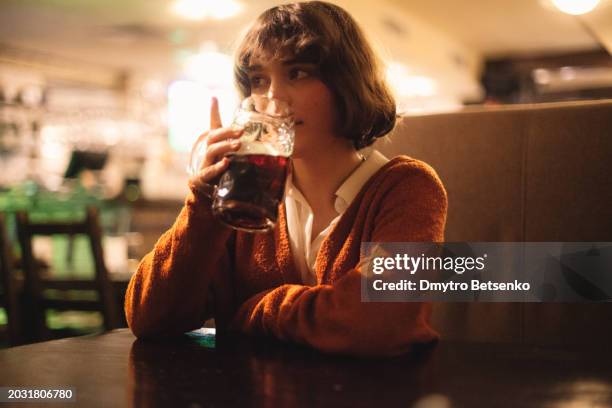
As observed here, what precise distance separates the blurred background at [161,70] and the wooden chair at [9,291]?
1512mm

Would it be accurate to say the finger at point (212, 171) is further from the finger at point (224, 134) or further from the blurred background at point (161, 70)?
the blurred background at point (161, 70)

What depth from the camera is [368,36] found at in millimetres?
1014

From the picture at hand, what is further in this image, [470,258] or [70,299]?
[70,299]

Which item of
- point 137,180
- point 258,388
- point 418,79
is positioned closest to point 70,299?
point 258,388

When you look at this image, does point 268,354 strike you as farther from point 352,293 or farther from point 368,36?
point 368,36

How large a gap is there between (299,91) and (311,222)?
0.20 meters

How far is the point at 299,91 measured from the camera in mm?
888

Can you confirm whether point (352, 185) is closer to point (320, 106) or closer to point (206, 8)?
point (320, 106)

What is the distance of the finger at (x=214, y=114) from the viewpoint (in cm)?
81

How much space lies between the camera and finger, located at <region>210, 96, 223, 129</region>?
807 millimetres

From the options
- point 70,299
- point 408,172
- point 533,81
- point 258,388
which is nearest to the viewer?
point 258,388

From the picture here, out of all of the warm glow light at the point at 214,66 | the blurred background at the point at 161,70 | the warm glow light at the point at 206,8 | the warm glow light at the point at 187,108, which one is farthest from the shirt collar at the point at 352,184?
the warm glow light at the point at 187,108

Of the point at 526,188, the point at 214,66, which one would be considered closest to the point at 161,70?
the point at 214,66

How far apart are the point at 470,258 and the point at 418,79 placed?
6305 millimetres
